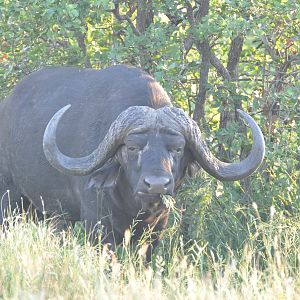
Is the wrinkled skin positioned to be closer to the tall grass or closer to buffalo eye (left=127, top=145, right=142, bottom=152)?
buffalo eye (left=127, top=145, right=142, bottom=152)

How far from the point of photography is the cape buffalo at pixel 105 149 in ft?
24.2

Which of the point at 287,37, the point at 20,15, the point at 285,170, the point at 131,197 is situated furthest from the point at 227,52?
the point at 131,197

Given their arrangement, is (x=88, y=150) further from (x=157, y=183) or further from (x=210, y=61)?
(x=210, y=61)

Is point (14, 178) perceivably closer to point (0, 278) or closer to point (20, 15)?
point (20, 15)

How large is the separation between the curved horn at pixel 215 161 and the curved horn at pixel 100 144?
1.01 feet

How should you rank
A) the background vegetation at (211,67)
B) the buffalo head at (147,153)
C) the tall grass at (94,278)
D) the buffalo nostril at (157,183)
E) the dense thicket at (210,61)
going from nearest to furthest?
1. the tall grass at (94,278)
2. the buffalo nostril at (157,183)
3. the buffalo head at (147,153)
4. the background vegetation at (211,67)
5. the dense thicket at (210,61)

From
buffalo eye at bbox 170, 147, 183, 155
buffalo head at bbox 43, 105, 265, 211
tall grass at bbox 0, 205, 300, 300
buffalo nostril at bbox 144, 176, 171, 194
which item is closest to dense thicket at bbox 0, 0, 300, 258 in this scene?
buffalo head at bbox 43, 105, 265, 211

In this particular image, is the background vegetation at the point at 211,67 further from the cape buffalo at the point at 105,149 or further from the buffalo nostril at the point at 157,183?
the buffalo nostril at the point at 157,183

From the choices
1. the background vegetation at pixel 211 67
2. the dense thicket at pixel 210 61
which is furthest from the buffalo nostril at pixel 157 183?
the dense thicket at pixel 210 61

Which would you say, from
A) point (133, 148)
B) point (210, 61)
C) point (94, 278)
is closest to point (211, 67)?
point (210, 61)

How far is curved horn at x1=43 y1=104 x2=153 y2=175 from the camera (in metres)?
7.45

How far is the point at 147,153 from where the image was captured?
725 cm

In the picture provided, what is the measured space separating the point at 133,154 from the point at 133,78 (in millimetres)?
867

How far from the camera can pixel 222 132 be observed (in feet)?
30.7
